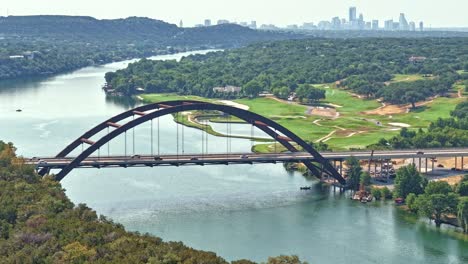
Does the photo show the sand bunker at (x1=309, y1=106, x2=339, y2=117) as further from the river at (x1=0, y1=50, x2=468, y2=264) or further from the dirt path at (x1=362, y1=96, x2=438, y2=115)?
the river at (x1=0, y1=50, x2=468, y2=264)

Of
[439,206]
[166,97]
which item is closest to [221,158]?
[439,206]

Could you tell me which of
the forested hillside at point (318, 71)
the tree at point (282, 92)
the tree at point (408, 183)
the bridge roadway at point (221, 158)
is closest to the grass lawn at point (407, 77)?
the forested hillside at point (318, 71)

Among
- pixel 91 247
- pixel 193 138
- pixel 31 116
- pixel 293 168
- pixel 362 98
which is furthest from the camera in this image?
pixel 362 98

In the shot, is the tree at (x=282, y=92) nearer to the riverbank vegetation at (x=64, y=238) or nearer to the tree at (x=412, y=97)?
the tree at (x=412, y=97)

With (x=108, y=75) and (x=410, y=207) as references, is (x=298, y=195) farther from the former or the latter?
(x=108, y=75)

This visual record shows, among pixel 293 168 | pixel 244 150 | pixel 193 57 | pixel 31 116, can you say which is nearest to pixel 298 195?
pixel 293 168

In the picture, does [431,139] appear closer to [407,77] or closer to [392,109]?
[392,109]
